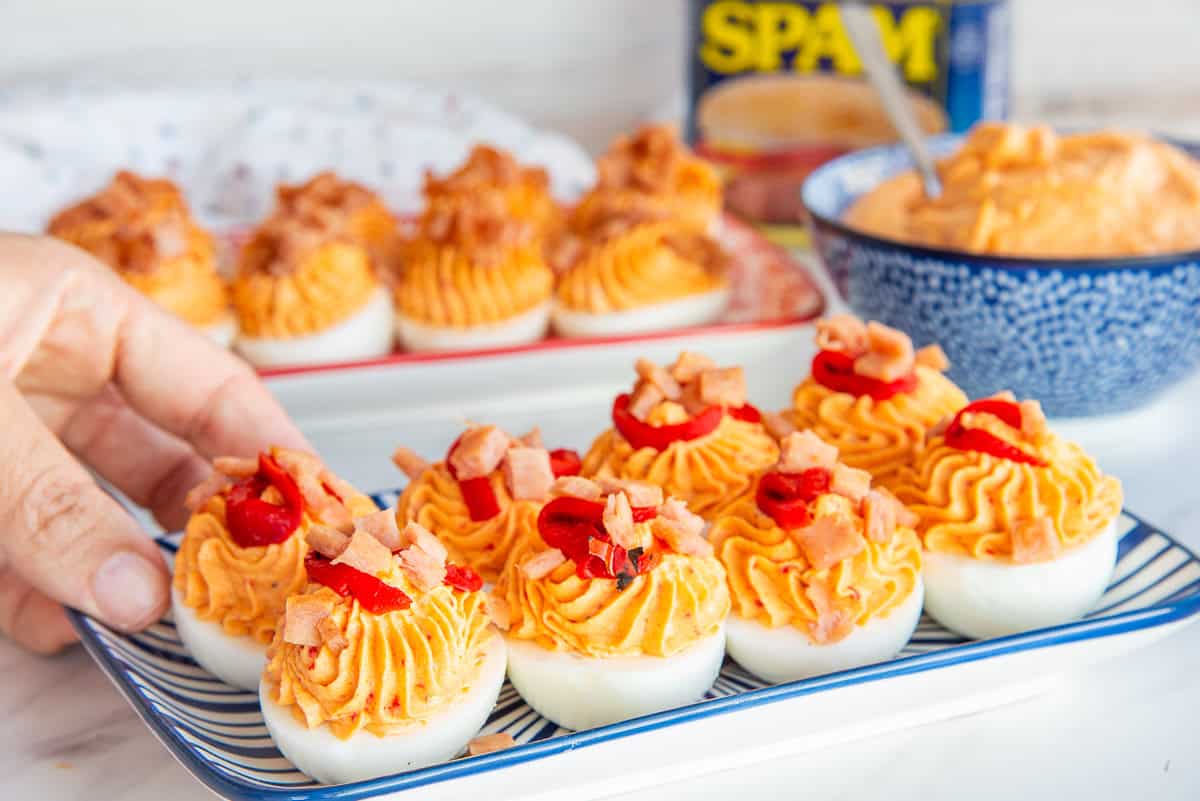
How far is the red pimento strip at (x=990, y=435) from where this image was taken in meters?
1.50

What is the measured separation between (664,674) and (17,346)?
0.93m

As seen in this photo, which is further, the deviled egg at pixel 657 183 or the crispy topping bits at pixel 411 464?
the deviled egg at pixel 657 183

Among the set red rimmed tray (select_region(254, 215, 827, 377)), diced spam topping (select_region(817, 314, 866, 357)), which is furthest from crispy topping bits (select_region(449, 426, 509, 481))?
red rimmed tray (select_region(254, 215, 827, 377))

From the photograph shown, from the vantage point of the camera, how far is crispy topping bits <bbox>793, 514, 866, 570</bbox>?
1.38 metres

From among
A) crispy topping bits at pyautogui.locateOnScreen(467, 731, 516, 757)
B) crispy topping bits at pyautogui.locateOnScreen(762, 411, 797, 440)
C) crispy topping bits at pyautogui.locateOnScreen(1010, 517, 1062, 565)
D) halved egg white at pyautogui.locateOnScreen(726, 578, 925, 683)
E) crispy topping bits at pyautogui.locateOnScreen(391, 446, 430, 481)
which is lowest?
crispy topping bits at pyautogui.locateOnScreen(467, 731, 516, 757)

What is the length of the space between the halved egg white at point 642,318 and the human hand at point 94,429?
820 mm

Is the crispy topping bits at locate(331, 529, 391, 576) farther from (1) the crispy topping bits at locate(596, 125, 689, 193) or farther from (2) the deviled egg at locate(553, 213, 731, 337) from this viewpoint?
(1) the crispy topping bits at locate(596, 125, 689, 193)

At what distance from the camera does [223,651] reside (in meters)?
1.43

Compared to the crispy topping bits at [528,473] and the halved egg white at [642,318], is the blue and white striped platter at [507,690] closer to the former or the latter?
the crispy topping bits at [528,473]

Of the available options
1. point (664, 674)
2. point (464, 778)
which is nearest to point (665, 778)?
point (664, 674)

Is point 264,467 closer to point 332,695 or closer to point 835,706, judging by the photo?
point 332,695

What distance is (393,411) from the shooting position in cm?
223

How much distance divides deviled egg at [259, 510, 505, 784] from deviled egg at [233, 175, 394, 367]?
114 cm

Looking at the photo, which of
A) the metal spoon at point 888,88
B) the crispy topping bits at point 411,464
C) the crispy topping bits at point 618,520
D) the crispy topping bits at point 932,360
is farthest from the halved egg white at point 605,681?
the metal spoon at point 888,88
